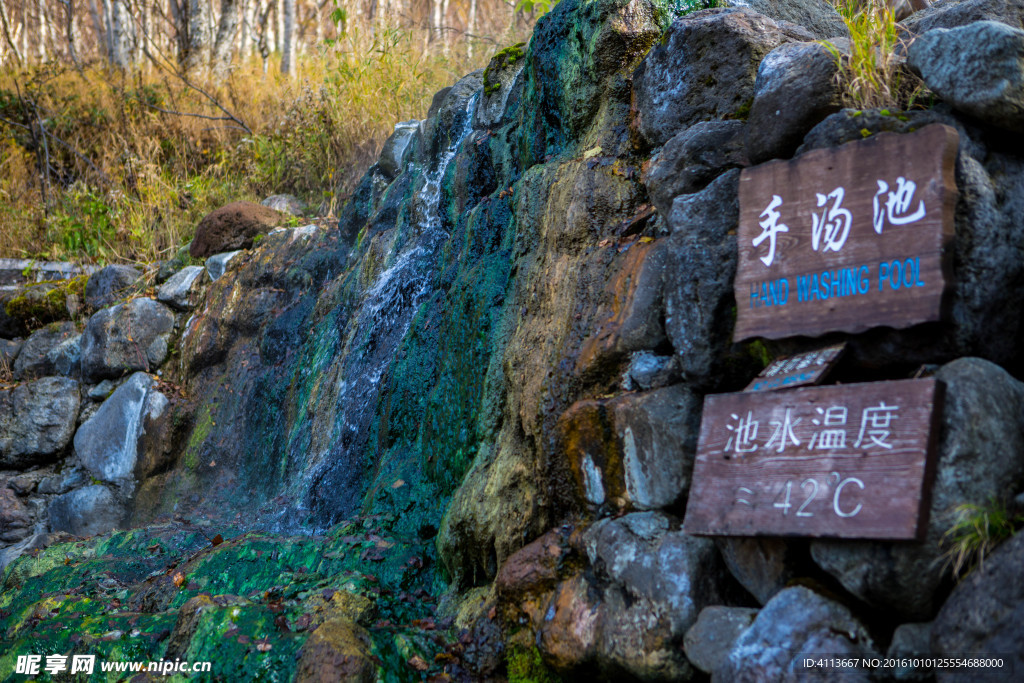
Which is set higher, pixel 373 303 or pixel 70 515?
pixel 373 303

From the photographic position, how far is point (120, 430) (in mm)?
7430

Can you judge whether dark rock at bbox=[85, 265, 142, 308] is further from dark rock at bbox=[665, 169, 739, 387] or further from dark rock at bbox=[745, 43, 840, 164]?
dark rock at bbox=[745, 43, 840, 164]

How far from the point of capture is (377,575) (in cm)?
456

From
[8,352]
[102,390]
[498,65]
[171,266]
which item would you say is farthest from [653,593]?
[8,352]

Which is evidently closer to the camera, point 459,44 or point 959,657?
point 959,657

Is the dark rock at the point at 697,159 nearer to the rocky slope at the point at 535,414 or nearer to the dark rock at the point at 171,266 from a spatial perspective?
the rocky slope at the point at 535,414

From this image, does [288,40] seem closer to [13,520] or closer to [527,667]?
[13,520]

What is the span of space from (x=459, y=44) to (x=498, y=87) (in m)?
5.43

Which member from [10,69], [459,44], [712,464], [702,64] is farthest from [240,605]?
[10,69]

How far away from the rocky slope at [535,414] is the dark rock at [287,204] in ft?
6.69

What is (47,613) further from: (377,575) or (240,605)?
(377,575)

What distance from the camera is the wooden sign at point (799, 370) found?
269 cm

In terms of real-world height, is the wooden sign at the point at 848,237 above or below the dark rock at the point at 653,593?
above

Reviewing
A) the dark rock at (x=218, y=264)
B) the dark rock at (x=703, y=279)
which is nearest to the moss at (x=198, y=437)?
the dark rock at (x=218, y=264)
